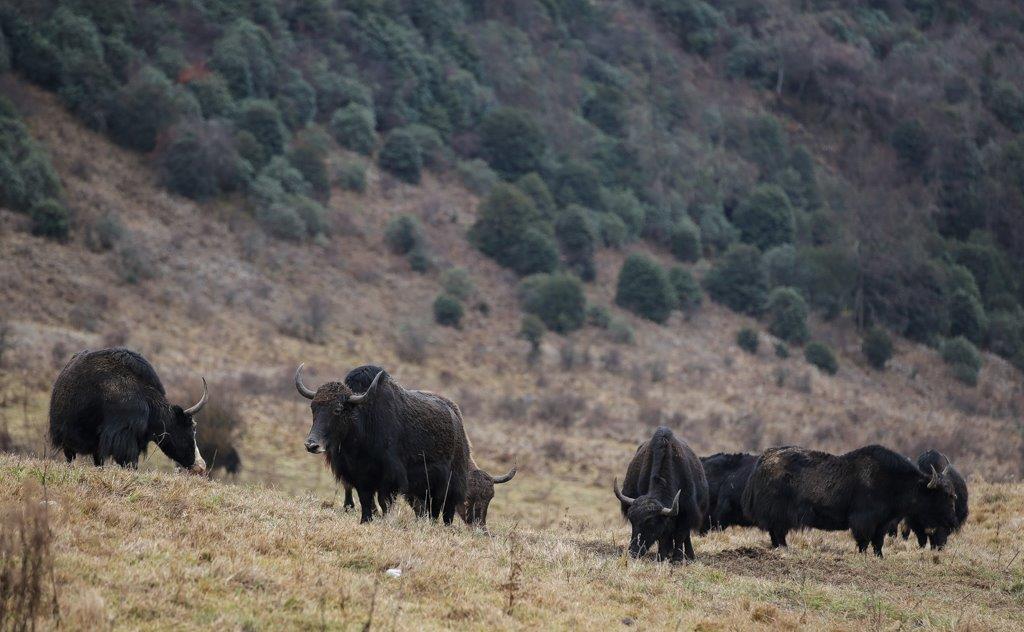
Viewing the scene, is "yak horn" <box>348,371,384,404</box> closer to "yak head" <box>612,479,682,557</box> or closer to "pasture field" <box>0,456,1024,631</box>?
"pasture field" <box>0,456,1024,631</box>

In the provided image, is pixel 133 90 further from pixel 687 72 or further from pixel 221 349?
pixel 687 72

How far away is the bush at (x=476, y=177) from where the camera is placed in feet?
218

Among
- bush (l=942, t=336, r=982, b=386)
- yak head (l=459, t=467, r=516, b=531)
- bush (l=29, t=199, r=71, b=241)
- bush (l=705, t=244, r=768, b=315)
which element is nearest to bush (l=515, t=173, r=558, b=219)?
bush (l=705, t=244, r=768, b=315)

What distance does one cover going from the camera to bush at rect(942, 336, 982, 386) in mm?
63438

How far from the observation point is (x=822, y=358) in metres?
61.1

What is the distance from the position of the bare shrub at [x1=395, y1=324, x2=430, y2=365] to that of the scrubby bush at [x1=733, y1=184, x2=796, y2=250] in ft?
110

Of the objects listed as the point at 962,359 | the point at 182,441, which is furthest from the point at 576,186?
the point at 182,441

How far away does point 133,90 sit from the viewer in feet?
173

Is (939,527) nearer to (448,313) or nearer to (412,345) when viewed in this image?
(412,345)

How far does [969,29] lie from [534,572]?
108 metres

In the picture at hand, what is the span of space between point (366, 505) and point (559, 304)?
143 feet

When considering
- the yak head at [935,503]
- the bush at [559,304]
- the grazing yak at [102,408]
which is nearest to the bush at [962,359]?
the bush at [559,304]

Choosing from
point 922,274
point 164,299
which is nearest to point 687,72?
point 922,274

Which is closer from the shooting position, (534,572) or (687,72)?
(534,572)
